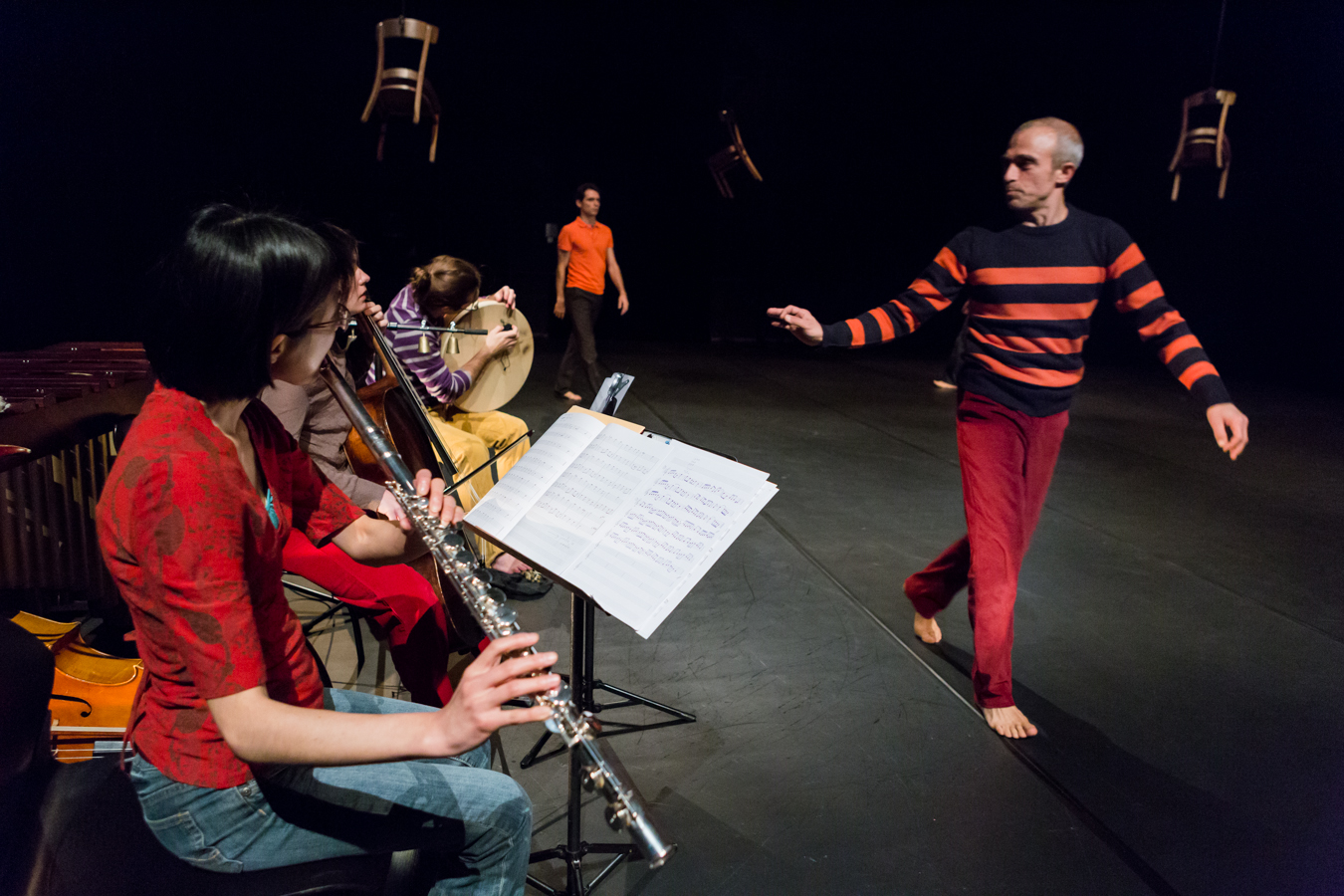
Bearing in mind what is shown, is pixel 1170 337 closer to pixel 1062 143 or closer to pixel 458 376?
pixel 1062 143

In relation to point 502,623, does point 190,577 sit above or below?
above

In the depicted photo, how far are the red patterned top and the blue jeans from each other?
0.13 ft

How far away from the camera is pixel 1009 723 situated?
252 centimetres

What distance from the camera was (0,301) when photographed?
16.8 feet

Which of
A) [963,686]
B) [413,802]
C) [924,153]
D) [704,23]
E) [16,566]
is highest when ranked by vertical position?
[704,23]

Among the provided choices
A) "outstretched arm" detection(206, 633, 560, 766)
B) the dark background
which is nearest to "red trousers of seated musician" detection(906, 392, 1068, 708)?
"outstretched arm" detection(206, 633, 560, 766)

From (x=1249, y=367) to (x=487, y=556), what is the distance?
40.5ft

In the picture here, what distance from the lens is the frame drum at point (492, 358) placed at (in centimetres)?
355

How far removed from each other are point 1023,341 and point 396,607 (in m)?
2.05

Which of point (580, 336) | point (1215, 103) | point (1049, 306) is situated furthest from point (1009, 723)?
point (1215, 103)

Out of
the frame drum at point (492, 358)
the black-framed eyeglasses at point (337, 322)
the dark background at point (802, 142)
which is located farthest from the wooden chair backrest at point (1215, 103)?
the black-framed eyeglasses at point (337, 322)

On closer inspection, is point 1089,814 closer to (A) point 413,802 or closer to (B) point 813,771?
(B) point 813,771

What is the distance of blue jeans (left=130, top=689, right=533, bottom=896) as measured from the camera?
3.72 feet

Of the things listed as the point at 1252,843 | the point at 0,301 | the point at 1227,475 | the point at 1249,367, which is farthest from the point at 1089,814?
the point at 1249,367
